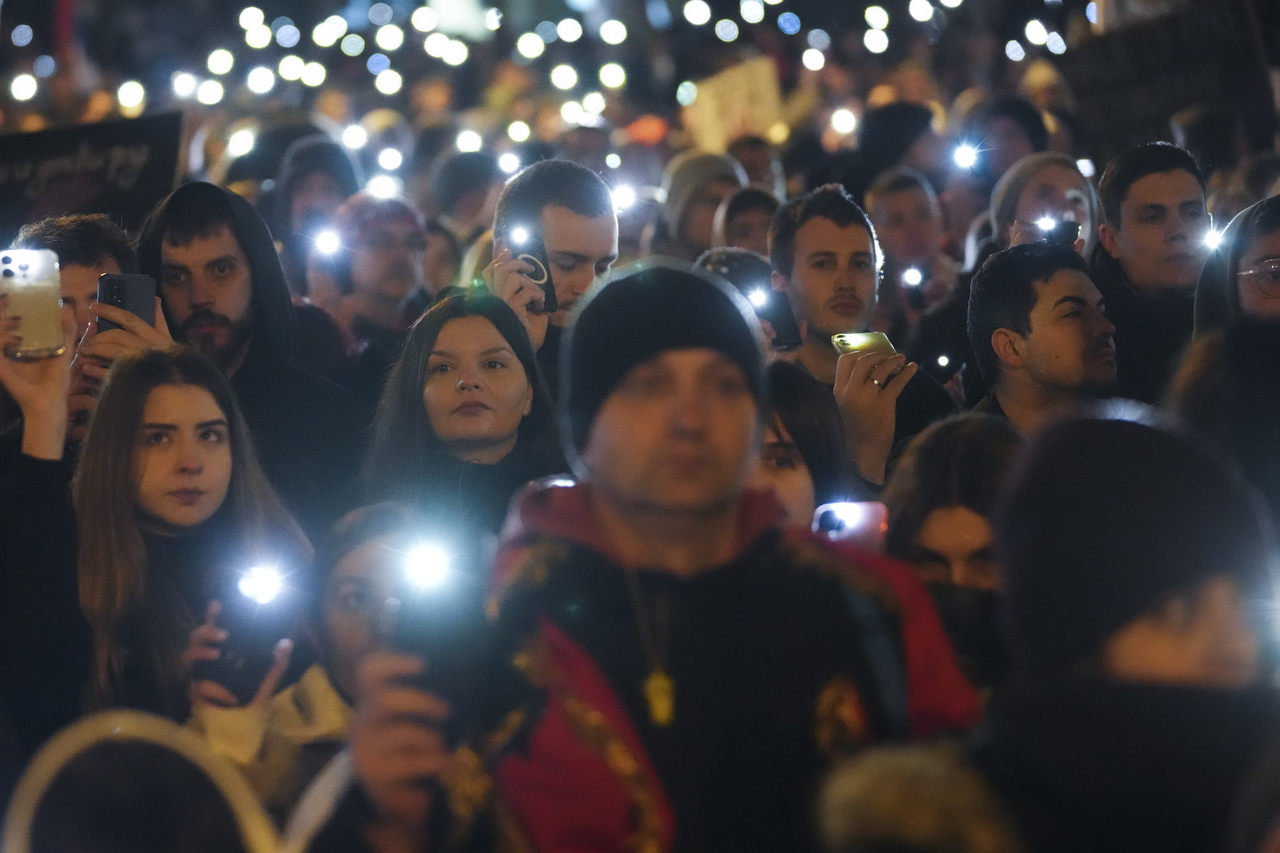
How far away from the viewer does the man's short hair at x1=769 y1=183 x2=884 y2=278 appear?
5.78 metres

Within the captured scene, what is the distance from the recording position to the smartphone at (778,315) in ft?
18.1

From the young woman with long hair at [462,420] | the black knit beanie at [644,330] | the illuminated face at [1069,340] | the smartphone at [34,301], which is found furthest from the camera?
the illuminated face at [1069,340]

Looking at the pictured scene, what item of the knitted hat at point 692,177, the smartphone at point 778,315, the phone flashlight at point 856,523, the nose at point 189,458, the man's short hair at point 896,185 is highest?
the knitted hat at point 692,177

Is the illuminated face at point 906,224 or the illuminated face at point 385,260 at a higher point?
the illuminated face at point 385,260

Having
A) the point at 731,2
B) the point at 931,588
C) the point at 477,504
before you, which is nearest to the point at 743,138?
the point at 477,504

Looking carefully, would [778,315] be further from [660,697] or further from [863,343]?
[660,697]

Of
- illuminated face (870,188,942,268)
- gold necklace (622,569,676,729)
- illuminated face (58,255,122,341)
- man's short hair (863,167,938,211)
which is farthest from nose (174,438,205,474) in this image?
man's short hair (863,167,938,211)

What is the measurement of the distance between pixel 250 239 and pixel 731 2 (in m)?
13.6

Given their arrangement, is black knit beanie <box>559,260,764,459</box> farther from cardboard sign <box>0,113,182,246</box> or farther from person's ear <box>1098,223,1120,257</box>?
cardboard sign <box>0,113,182,246</box>

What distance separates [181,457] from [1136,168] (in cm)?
338

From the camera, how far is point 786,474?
12.9 feet

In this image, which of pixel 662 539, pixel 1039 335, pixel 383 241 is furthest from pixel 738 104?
pixel 662 539

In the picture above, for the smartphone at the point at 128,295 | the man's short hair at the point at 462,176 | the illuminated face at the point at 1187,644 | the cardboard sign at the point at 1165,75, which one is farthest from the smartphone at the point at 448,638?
the man's short hair at the point at 462,176

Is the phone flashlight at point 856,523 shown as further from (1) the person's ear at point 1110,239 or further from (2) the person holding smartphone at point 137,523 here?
(1) the person's ear at point 1110,239
